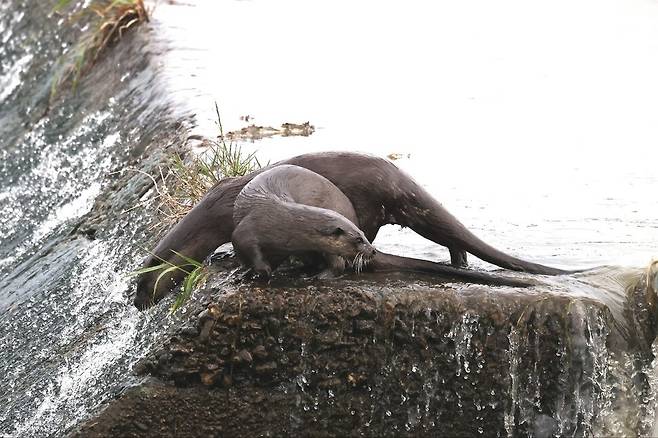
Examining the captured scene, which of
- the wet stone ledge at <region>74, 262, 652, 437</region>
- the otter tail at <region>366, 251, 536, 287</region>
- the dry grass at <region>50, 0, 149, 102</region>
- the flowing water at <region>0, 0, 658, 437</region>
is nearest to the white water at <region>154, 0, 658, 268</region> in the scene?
the flowing water at <region>0, 0, 658, 437</region>

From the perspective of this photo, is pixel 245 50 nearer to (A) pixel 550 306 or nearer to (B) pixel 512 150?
(B) pixel 512 150

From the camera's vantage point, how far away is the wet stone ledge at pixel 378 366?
3.92 metres

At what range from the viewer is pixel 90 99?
862 cm

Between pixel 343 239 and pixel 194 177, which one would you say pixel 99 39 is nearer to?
pixel 194 177

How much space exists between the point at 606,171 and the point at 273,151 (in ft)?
5.15

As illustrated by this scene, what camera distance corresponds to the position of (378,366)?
13.0ft

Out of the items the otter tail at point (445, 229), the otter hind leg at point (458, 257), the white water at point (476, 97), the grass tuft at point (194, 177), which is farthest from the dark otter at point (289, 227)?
the grass tuft at point (194, 177)

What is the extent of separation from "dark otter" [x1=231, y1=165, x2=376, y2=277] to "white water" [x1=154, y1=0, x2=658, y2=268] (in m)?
0.64

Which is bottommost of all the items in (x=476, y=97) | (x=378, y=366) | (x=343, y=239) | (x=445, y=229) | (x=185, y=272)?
(x=476, y=97)

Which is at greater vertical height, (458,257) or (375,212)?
(375,212)

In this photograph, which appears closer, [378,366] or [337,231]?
[337,231]

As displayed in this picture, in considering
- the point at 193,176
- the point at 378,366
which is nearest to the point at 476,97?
the point at 193,176

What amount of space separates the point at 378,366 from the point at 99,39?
19.1ft

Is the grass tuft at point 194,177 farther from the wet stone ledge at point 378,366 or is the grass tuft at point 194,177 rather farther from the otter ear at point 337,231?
the otter ear at point 337,231
